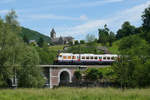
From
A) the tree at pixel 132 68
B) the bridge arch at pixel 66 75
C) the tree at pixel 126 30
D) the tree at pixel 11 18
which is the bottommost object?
the bridge arch at pixel 66 75

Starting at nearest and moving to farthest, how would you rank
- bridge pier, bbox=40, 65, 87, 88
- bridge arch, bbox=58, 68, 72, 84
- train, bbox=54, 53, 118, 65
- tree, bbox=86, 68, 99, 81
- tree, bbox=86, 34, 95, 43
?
1. tree, bbox=86, 68, 99, 81
2. bridge pier, bbox=40, 65, 87, 88
3. bridge arch, bbox=58, 68, 72, 84
4. train, bbox=54, 53, 118, 65
5. tree, bbox=86, 34, 95, 43

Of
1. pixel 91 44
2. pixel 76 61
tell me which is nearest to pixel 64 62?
pixel 76 61

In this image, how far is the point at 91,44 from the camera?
3093 inches

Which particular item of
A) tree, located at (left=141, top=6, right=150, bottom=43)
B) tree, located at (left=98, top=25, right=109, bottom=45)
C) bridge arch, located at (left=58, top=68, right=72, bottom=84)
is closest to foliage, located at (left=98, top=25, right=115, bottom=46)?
tree, located at (left=98, top=25, right=109, bottom=45)

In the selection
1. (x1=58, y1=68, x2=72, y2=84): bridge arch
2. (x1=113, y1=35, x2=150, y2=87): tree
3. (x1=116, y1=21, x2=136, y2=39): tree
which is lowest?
(x1=58, y1=68, x2=72, y2=84): bridge arch

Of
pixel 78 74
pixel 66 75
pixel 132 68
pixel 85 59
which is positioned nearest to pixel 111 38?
pixel 66 75

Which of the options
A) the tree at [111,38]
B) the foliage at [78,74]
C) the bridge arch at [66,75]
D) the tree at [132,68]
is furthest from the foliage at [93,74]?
the tree at [111,38]

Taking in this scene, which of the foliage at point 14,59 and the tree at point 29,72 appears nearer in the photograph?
the foliage at point 14,59

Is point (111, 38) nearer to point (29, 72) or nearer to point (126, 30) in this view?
point (126, 30)

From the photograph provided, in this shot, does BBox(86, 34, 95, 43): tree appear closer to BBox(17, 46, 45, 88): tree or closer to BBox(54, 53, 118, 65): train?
BBox(54, 53, 118, 65): train

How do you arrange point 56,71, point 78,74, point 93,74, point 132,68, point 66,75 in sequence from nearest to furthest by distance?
point 132,68, point 93,74, point 78,74, point 56,71, point 66,75

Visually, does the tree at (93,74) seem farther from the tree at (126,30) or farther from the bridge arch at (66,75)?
the tree at (126,30)

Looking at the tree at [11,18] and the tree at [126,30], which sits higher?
the tree at [126,30]

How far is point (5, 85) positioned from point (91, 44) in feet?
159
